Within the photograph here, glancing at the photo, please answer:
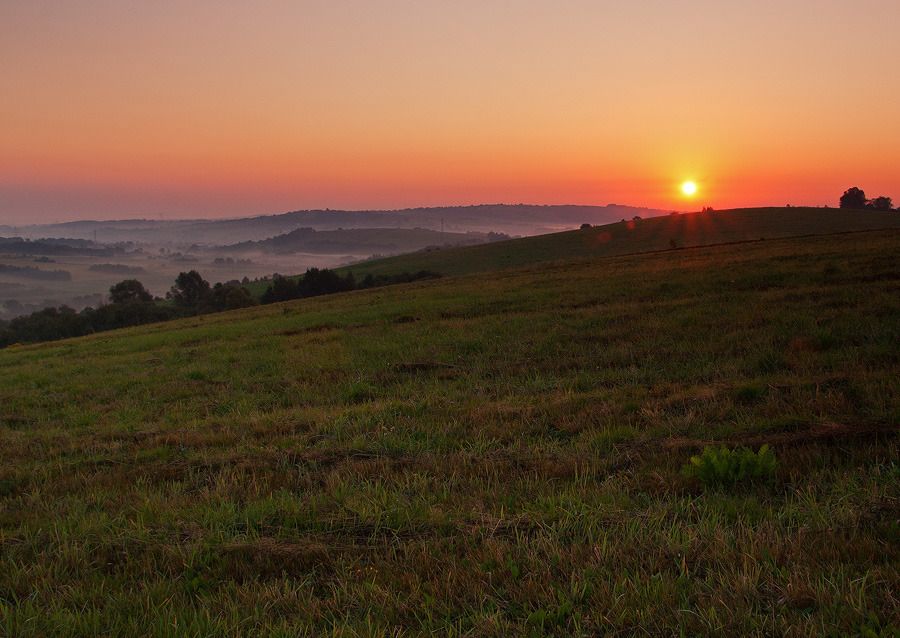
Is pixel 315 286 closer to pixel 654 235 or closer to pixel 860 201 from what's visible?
pixel 654 235

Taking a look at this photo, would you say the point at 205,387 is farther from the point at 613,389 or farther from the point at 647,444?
the point at 647,444

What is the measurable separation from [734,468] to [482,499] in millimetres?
2219

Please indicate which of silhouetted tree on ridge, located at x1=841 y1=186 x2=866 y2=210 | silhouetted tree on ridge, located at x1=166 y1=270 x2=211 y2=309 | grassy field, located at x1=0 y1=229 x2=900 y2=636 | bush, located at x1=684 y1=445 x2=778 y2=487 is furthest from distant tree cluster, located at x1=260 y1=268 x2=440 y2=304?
silhouetted tree on ridge, located at x1=841 y1=186 x2=866 y2=210

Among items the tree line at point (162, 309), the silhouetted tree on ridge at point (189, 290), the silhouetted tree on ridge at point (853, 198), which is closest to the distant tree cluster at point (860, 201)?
the silhouetted tree on ridge at point (853, 198)

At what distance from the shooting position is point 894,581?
3180 mm

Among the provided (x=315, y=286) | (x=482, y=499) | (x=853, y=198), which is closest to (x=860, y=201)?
(x=853, y=198)

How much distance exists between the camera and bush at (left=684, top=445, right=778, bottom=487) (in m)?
4.84

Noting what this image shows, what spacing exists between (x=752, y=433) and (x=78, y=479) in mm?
7606

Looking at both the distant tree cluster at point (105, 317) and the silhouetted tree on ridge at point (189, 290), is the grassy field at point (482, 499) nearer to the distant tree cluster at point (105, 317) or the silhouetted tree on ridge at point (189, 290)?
the distant tree cluster at point (105, 317)

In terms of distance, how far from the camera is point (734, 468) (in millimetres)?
4895

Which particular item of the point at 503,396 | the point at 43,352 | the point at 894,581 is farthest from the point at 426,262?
the point at 894,581

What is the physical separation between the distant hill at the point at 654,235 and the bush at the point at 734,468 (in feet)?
214

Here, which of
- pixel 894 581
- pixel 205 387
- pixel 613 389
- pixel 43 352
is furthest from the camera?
pixel 43 352

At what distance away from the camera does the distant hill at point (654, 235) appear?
7219 cm
